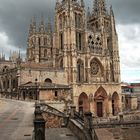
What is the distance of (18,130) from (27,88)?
83.0 feet

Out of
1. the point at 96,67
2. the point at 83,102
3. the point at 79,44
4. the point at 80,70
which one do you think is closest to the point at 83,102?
the point at 83,102

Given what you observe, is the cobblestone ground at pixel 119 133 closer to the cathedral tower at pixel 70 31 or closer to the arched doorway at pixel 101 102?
the cathedral tower at pixel 70 31

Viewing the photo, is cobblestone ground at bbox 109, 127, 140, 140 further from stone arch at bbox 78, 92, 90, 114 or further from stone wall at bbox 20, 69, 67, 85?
stone wall at bbox 20, 69, 67, 85

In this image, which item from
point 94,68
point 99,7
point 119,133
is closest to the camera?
point 119,133

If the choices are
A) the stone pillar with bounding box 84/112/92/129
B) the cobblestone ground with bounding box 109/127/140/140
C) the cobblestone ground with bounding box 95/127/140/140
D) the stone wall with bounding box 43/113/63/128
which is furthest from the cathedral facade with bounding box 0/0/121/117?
the stone pillar with bounding box 84/112/92/129

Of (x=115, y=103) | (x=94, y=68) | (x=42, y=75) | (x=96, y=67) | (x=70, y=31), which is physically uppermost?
(x=70, y=31)

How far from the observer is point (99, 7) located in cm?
5928

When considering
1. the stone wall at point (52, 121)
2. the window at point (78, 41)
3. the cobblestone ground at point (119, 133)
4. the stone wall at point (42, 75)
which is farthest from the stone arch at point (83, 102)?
the stone wall at point (52, 121)

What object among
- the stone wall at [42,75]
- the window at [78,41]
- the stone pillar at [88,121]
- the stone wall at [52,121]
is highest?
the window at [78,41]

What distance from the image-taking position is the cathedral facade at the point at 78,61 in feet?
147

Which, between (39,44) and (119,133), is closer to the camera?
(119,133)

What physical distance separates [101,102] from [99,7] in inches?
919

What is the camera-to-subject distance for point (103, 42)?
55844 millimetres

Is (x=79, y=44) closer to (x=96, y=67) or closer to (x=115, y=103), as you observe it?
(x=96, y=67)
